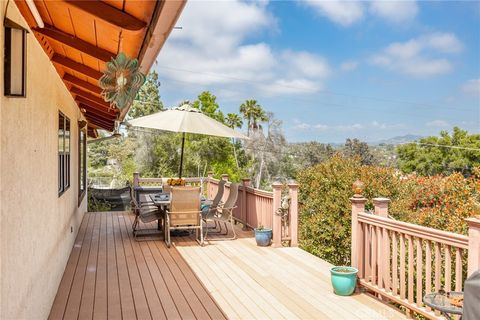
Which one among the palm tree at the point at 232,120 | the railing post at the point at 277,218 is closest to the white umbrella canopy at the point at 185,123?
the railing post at the point at 277,218

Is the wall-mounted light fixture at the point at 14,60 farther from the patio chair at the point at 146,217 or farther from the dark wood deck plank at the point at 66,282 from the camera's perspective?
the patio chair at the point at 146,217

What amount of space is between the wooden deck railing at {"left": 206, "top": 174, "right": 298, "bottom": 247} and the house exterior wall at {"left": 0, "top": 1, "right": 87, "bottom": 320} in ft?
11.1

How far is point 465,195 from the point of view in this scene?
9.12 metres

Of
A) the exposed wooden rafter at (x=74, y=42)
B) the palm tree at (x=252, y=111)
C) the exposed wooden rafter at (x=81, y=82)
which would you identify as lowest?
the exposed wooden rafter at (x=74, y=42)

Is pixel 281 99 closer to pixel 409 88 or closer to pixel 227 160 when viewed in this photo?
pixel 409 88

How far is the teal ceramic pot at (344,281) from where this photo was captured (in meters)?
4.18

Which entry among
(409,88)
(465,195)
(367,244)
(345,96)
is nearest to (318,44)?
(345,96)

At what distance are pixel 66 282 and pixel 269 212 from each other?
3.47m

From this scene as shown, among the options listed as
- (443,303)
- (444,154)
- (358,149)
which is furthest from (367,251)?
(358,149)

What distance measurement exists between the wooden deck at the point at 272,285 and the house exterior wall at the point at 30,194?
170cm

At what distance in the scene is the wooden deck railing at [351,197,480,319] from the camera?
306cm

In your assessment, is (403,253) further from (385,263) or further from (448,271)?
(448,271)

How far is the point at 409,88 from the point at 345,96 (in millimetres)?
12574

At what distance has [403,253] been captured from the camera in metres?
3.77
